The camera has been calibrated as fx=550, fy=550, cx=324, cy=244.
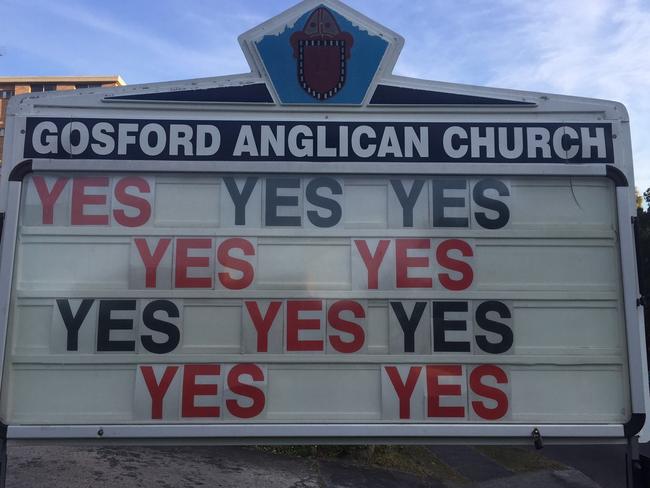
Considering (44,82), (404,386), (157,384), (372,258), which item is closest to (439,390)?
A: (404,386)

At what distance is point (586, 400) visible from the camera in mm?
2662

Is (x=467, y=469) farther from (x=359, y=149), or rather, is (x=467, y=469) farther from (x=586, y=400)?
(x=359, y=149)

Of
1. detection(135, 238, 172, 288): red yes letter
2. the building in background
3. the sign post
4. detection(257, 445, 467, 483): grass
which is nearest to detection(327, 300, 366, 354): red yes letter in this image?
the sign post

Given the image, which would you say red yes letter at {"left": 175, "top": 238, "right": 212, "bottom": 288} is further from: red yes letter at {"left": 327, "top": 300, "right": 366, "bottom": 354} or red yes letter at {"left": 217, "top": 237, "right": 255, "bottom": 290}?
red yes letter at {"left": 327, "top": 300, "right": 366, "bottom": 354}

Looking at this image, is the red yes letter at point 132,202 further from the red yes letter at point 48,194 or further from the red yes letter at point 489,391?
the red yes letter at point 489,391

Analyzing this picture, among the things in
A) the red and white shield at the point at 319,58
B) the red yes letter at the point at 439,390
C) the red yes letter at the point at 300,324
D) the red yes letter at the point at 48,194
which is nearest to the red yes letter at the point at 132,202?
the red yes letter at the point at 48,194

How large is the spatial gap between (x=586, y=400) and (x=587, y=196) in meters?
1.01

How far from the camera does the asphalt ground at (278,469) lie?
6.44m

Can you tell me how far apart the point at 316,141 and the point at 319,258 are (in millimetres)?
595

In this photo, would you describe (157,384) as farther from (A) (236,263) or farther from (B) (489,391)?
(B) (489,391)

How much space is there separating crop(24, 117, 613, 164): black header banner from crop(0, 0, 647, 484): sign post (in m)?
0.01

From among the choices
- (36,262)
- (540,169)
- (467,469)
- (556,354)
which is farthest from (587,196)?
(467,469)

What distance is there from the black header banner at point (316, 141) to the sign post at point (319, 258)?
0.01 meters

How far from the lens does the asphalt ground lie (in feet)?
21.1
